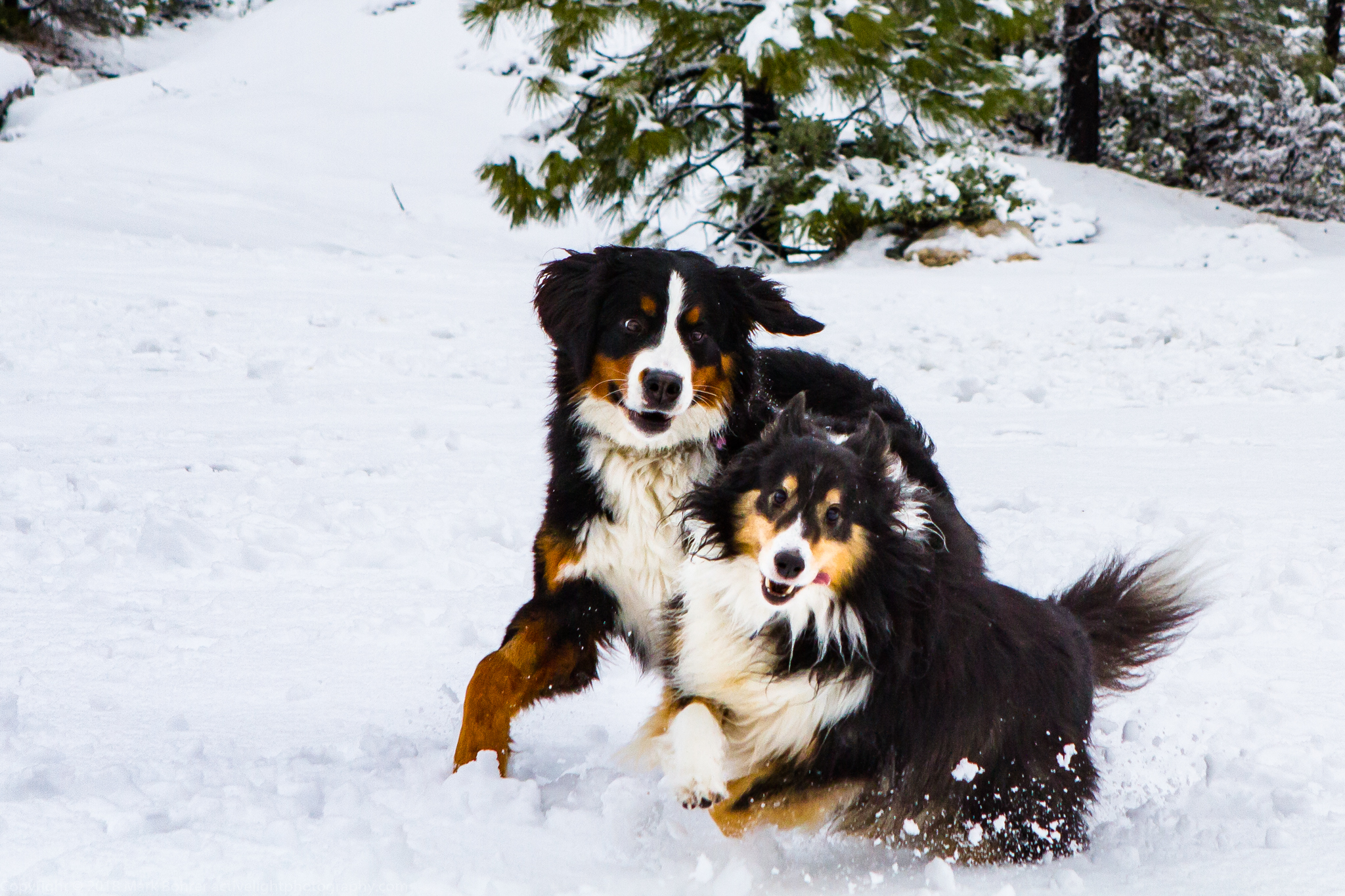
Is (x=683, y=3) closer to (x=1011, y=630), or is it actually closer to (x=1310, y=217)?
(x=1011, y=630)

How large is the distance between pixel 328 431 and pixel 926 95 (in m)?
8.76

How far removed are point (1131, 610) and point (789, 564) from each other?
1.67m

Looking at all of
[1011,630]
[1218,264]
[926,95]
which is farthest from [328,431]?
[1218,264]

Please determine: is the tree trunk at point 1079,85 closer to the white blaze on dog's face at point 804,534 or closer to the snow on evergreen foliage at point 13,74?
the white blaze on dog's face at point 804,534

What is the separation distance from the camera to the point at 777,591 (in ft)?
10.1

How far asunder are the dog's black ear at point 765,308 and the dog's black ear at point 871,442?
599mm

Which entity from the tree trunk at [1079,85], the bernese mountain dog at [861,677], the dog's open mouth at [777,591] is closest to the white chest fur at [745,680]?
the bernese mountain dog at [861,677]

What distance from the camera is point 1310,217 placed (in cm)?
2075

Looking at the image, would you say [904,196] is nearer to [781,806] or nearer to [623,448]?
[623,448]

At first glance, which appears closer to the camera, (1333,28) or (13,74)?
(13,74)

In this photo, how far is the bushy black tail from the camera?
397cm

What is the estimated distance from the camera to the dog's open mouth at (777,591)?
3.04 m

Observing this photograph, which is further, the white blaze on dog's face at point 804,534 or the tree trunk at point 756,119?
the tree trunk at point 756,119

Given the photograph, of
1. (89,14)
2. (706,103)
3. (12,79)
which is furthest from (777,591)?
(89,14)
